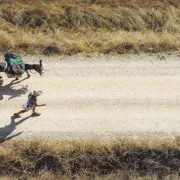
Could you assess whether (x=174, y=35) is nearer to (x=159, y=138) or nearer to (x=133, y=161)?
(x=159, y=138)

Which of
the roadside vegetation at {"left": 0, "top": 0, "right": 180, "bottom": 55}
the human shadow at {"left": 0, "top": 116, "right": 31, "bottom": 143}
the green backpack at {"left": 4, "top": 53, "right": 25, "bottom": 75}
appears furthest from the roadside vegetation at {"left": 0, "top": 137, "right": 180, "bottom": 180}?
the roadside vegetation at {"left": 0, "top": 0, "right": 180, "bottom": 55}

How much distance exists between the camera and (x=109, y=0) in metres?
22.8

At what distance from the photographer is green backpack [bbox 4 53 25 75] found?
1683 cm

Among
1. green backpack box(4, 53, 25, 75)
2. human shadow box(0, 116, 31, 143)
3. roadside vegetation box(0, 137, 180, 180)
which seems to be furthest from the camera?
green backpack box(4, 53, 25, 75)

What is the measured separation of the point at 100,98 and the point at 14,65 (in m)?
3.71

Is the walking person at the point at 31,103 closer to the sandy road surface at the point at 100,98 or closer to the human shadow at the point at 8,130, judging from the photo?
the human shadow at the point at 8,130

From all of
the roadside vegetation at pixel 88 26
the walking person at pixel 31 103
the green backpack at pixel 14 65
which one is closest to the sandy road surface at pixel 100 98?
the walking person at pixel 31 103

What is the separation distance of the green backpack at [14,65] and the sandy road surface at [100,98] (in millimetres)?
810

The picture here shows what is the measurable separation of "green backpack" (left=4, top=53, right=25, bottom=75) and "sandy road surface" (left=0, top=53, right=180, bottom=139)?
81 cm

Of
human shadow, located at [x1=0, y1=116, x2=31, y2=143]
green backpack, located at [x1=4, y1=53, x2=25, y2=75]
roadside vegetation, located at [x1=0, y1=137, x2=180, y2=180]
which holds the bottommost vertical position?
roadside vegetation, located at [x1=0, y1=137, x2=180, y2=180]

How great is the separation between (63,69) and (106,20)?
13.9ft

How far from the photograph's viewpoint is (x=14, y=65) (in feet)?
55.5

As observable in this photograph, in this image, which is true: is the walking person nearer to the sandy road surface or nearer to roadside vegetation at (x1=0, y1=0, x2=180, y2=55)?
the sandy road surface

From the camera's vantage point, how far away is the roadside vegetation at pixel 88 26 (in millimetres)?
19562
